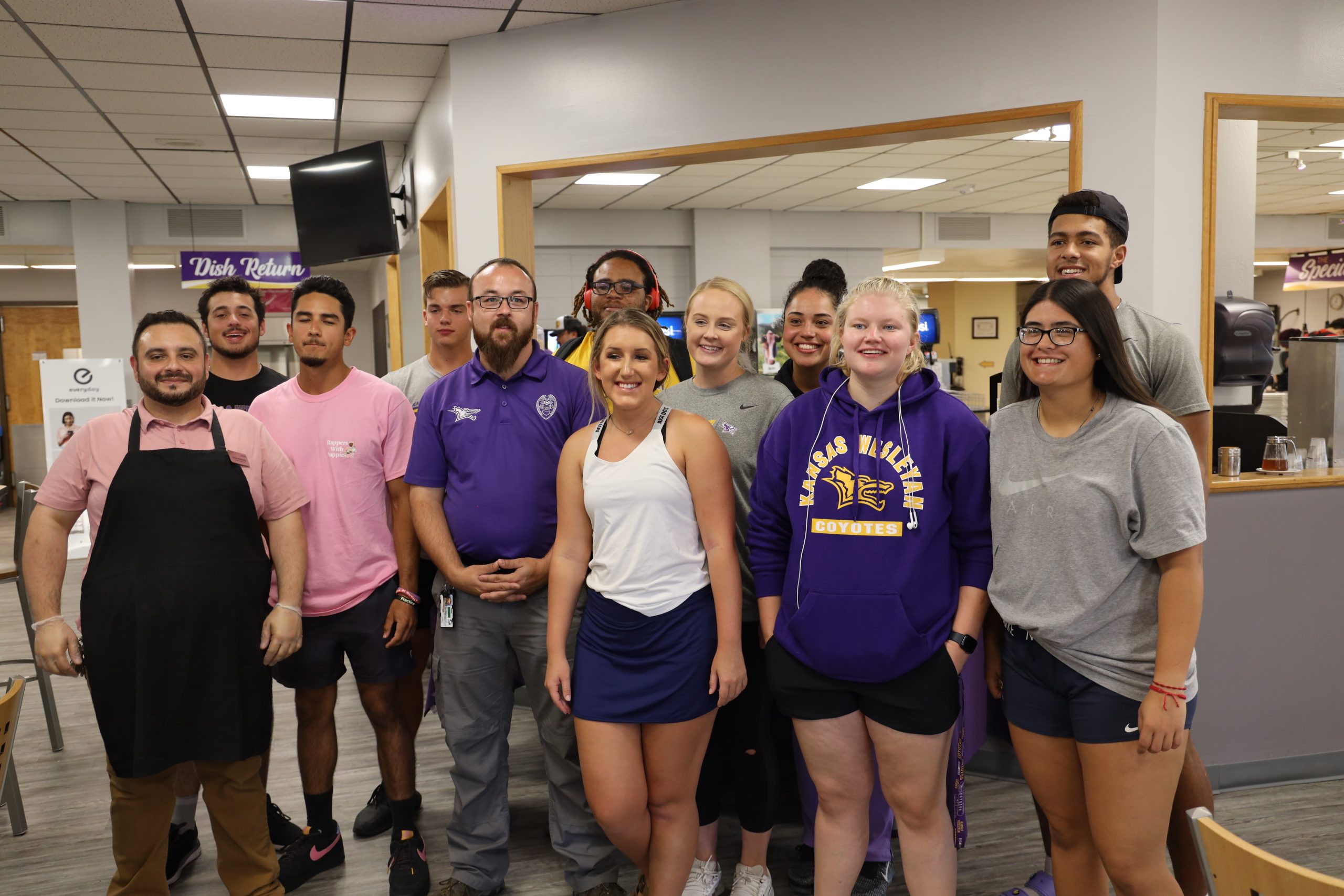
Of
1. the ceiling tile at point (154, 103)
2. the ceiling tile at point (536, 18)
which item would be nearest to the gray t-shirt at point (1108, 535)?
the ceiling tile at point (536, 18)

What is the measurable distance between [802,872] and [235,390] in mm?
2487

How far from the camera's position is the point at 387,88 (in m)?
5.67

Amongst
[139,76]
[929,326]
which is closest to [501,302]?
[139,76]

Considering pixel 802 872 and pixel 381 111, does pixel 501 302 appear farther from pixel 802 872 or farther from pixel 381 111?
pixel 381 111

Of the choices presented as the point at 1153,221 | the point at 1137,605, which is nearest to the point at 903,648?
the point at 1137,605

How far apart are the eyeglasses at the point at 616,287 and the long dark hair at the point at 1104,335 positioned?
1.51m

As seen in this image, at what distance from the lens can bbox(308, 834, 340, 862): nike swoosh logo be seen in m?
2.75

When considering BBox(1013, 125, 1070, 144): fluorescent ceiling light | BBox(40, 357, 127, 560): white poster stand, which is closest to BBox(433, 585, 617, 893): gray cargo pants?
BBox(1013, 125, 1070, 144): fluorescent ceiling light

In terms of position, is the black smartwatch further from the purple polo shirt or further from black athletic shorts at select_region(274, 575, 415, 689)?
black athletic shorts at select_region(274, 575, 415, 689)

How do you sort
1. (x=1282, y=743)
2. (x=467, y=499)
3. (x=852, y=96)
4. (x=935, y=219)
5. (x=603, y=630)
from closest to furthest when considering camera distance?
(x=603, y=630) → (x=467, y=499) → (x=1282, y=743) → (x=852, y=96) → (x=935, y=219)

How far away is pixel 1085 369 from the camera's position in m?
1.86

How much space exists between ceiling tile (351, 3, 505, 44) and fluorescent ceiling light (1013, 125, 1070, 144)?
4439mm

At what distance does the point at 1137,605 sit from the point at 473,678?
1700 millimetres

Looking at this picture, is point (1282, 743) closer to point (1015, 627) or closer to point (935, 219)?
point (1015, 627)
